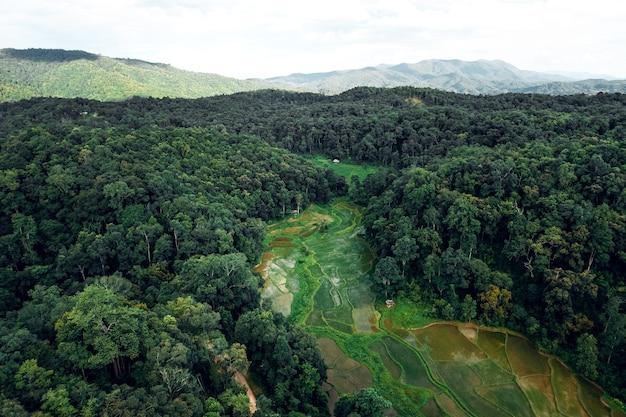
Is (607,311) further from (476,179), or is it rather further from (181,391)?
(181,391)

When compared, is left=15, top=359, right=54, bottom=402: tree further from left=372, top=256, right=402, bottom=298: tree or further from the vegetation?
left=372, top=256, right=402, bottom=298: tree

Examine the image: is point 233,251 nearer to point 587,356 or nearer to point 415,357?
point 415,357

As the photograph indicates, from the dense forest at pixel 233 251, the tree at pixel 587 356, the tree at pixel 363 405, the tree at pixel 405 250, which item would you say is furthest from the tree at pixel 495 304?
the tree at pixel 363 405

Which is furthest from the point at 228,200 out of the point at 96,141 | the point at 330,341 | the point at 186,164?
the point at 330,341

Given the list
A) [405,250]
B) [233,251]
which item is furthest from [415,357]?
[233,251]

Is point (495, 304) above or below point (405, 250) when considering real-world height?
below
